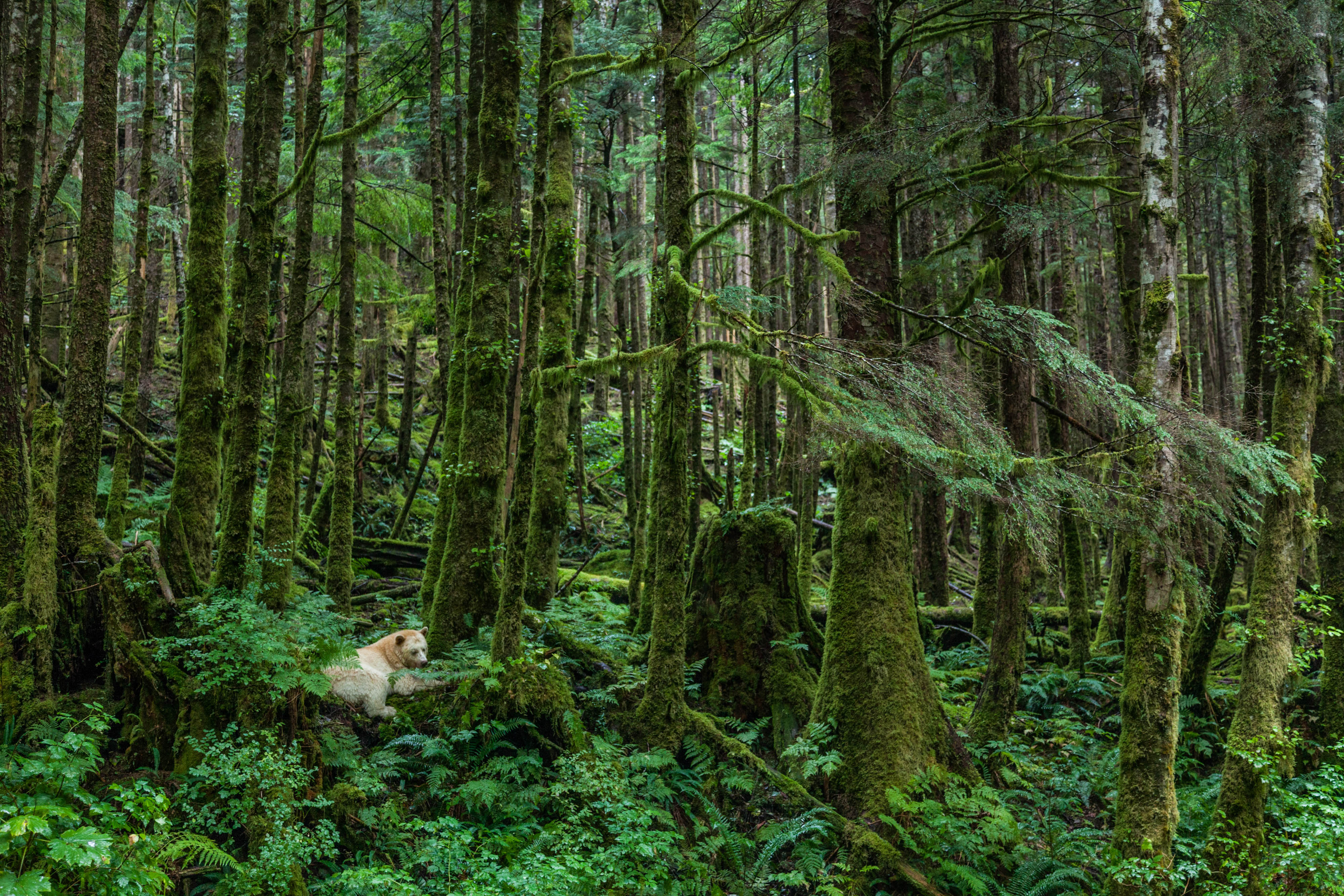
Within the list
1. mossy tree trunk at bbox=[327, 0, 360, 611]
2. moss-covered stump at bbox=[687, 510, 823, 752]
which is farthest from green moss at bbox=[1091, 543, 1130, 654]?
mossy tree trunk at bbox=[327, 0, 360, 611]

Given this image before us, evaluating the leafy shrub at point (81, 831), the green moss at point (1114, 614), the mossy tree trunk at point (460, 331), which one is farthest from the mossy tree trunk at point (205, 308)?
the green moss at point (1114, 614)

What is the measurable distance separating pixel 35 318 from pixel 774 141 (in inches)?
364

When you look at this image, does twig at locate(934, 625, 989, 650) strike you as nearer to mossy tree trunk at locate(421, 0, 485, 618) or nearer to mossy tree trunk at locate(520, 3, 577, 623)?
mossy tree trunk at locate(520, 3, 577, 623)

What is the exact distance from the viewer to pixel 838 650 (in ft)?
23.2

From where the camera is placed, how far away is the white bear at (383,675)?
642cm

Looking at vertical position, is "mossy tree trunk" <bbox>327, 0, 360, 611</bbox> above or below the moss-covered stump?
above

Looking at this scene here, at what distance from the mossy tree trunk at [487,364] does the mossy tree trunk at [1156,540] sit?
5.20 metres

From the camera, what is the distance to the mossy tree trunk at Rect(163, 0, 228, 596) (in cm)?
651

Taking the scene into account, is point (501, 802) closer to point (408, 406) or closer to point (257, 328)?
point (257, 328)

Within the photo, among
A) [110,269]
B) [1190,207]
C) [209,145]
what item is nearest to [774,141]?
[209,145]

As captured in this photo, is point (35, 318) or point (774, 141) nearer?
point (35, 318)

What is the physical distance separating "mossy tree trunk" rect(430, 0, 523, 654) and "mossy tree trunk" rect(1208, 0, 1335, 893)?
6243mm

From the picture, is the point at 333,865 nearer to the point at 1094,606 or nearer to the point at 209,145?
the point at 209,145

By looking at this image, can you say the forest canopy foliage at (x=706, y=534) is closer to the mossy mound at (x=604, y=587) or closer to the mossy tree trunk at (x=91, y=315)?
the mossy tree trunk at (x=91, y=315)
